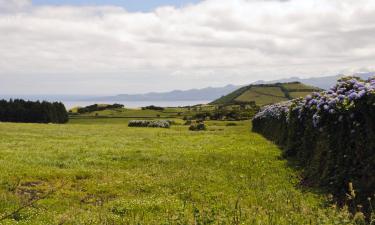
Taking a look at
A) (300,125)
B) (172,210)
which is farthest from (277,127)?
→ (172,210)

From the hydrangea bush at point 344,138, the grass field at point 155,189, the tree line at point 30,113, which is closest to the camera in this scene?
the grass field at point 155,189

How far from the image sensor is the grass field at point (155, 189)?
39.4 ft

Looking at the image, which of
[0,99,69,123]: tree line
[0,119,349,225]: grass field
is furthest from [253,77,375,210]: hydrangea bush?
[0,99,69,123]: tree line

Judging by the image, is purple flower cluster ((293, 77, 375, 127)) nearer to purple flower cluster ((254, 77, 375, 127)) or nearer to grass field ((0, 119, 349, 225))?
purple flower cluster ((254, 77, 375, 127))

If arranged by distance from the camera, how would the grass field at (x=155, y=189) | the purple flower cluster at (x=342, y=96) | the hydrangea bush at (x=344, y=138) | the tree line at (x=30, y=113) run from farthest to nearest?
the tree line at (x=30, y=113) < the purple flower cluster at (x=342, y=96) < the hydrangea bush at (x=344, y=138) < the grass field at (x=155, y=189)

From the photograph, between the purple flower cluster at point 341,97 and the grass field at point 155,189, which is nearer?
the grass field at point 155,189

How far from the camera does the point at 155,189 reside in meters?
17.7

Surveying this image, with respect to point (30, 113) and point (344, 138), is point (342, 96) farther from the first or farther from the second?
point (30, 113)

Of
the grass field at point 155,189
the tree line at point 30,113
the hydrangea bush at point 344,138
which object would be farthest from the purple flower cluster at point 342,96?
the tree line at point 30,113

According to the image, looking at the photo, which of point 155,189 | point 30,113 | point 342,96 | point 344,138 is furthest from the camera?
point 30,113

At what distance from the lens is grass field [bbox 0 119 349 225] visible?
12000 millimetres

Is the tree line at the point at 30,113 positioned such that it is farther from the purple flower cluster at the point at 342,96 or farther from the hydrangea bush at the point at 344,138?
the purple flower cluster at the point at 342,96

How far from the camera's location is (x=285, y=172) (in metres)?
22.3

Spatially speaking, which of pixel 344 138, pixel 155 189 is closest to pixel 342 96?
pixel 344 138
